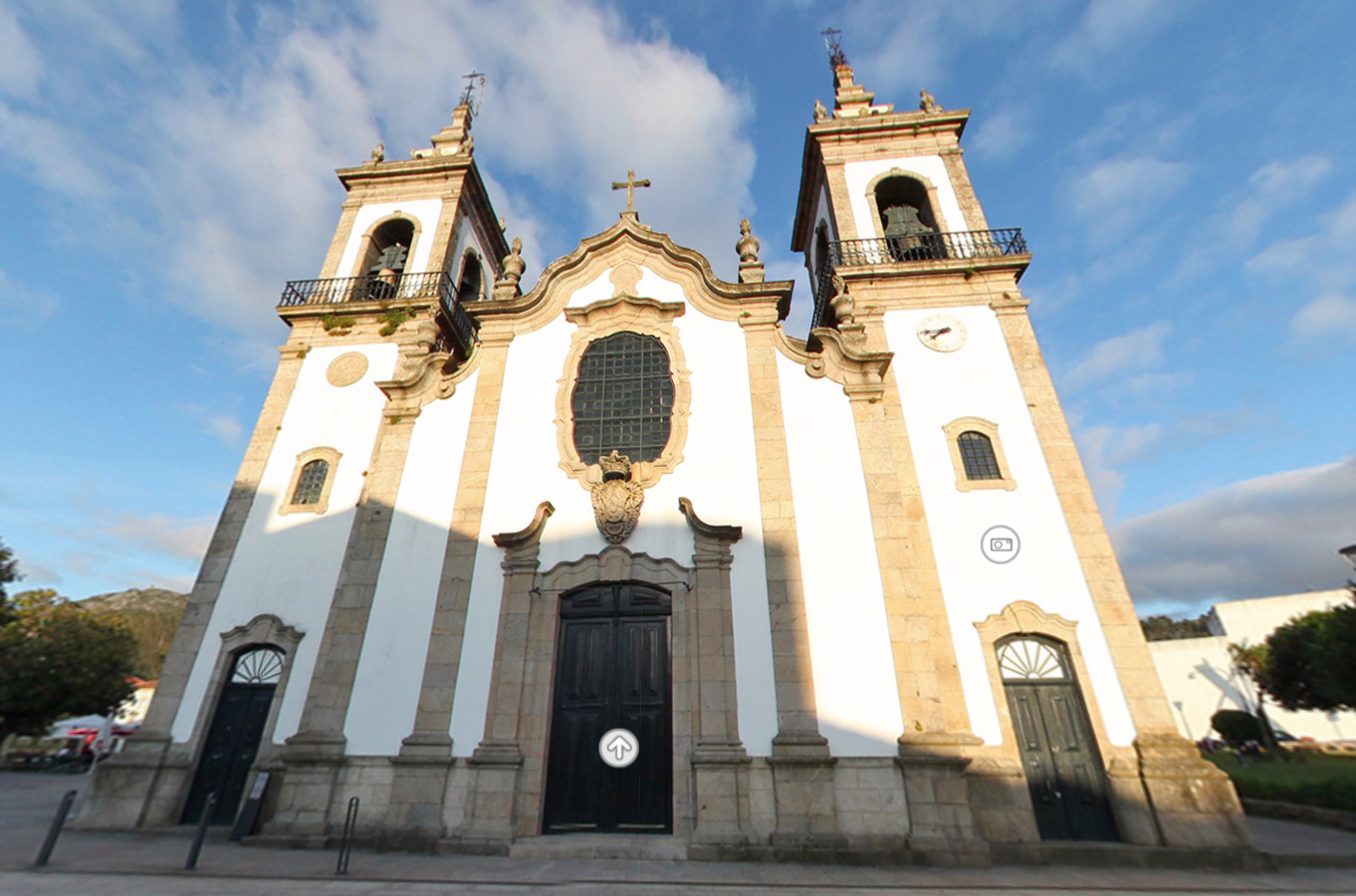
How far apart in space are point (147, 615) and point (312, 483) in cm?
6907

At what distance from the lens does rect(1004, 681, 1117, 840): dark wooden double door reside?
30.5ft

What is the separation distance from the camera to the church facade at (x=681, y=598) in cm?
905

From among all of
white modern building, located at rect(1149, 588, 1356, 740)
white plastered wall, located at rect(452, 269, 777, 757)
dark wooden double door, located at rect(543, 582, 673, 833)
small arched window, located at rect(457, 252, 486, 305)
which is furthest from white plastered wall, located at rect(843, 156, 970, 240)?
white modern building, located at rect(1149, 588, 1356, 740)

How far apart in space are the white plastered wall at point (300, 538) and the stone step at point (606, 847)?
5247mm

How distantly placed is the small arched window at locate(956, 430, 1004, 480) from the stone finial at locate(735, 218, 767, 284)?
17.0 feet

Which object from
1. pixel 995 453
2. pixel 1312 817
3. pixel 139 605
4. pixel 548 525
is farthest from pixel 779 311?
pixel 139 605

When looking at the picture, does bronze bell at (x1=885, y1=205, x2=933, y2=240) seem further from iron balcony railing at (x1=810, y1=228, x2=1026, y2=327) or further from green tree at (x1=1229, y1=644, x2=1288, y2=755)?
green tree at (x1=1229, y1=644, x2=1288, y2=755)

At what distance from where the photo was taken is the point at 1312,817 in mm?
11633

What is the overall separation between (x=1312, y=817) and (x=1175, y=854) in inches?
235

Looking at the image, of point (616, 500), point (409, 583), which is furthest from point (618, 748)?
point (409, 583)

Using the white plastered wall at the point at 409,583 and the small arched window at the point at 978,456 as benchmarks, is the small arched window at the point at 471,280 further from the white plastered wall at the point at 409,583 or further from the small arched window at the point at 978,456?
the small arched window at the point at 978,456

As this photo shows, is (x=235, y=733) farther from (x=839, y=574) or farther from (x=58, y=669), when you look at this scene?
(x=58, y=669)

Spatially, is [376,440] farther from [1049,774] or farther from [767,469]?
[1049,774]

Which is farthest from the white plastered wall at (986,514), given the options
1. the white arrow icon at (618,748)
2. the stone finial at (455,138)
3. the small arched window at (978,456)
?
the stone finial at (455,138)
